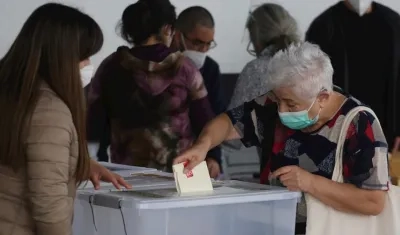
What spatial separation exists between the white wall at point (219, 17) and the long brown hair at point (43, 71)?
8.64ft

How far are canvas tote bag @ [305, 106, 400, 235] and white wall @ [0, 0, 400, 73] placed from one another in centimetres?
270

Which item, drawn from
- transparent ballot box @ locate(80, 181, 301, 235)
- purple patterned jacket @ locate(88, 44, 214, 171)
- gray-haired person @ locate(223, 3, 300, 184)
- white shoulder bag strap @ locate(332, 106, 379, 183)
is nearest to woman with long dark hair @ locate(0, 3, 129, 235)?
transparent ballot box @ locate(80, 181, 301, 235)

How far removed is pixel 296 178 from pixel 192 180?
29cm

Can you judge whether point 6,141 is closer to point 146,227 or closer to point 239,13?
point 146,227

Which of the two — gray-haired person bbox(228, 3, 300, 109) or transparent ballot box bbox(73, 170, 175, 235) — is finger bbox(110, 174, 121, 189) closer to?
transparent ballot box bbox(73, 170, 175, 235)

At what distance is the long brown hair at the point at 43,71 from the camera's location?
2.12 meters

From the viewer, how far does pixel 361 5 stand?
396 cm

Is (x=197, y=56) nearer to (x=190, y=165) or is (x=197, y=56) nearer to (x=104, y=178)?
(x=104, y=178)

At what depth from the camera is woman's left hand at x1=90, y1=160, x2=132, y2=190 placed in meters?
2.58

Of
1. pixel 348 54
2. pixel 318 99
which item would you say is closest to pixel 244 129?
pixel 318 99

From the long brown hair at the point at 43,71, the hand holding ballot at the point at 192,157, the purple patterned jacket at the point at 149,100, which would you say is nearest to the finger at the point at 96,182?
the hand holding ballot at the point at 192,157

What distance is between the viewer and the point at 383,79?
3.94 meters

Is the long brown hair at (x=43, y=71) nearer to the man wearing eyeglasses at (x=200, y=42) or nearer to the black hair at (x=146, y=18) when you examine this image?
the black hair at (x=146, y=18)

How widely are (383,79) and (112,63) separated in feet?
4.06
